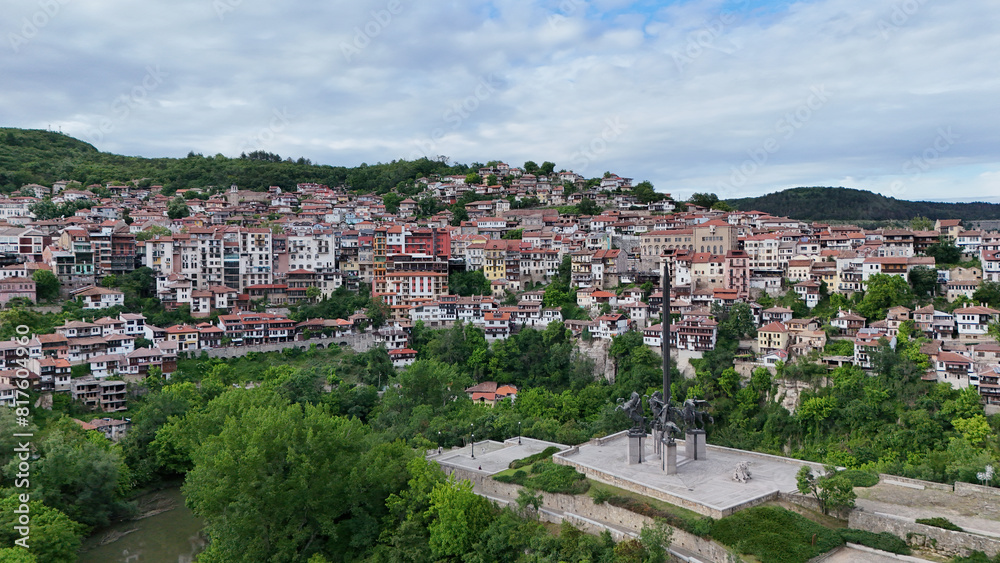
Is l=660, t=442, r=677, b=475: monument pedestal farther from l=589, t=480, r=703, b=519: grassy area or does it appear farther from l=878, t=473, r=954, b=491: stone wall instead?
l=878, t=473, r=954, b=491: stone wall

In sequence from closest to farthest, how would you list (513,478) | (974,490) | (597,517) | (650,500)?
(650,500) → (597,517) → (974,490) → (513,478)

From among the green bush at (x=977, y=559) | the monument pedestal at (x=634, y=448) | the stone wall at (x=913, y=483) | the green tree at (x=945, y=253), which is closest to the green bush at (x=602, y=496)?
the monument pedestal at (x=634, y=448)

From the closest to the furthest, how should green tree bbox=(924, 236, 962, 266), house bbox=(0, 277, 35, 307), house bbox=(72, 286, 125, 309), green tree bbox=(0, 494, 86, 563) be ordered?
green tree bbox=(0, 494, 86, 563) → house bbox=(0, 277, 35, 307) → house bbox=(72, 286, 125, 309) → green tree bbox=(924, 236, 962, 266)

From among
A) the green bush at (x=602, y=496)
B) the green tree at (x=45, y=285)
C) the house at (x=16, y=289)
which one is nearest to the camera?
the green bush at (x=602, y=496)

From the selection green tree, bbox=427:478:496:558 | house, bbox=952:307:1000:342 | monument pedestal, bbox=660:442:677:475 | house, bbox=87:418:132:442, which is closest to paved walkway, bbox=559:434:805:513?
monument pedestal, bbox=660:442:677:475

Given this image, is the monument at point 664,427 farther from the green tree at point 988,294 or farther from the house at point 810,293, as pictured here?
the green tree at point 988,294

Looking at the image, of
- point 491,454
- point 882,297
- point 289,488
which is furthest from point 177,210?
point 882,297

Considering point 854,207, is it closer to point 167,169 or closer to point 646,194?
point 646,194
